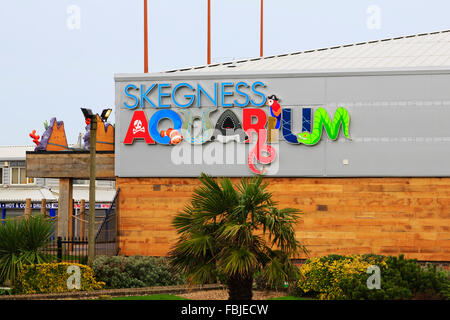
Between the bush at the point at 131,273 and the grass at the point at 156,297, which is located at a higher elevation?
the bush at the point at 131,273

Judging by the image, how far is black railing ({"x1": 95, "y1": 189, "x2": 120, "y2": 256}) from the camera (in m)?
28.0

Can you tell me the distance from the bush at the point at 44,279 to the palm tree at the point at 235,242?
602cm

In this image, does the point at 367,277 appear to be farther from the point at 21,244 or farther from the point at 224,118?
the point at 21,244

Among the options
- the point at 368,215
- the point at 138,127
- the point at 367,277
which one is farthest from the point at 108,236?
the point at 367,277

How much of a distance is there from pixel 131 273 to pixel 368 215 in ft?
32.9

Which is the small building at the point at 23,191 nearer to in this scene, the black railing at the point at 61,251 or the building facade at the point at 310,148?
the black railing at the point at 61,251

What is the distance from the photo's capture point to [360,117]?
28922 millimetres

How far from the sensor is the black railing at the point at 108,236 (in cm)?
2803

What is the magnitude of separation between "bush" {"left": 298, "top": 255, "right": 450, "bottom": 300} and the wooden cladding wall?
19.3 ft

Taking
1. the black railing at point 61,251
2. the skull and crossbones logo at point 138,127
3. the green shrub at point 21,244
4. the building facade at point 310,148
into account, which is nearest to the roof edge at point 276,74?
the building facade at point 310,148

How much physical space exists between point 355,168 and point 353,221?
7.07 ft

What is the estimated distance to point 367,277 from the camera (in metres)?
19.8
